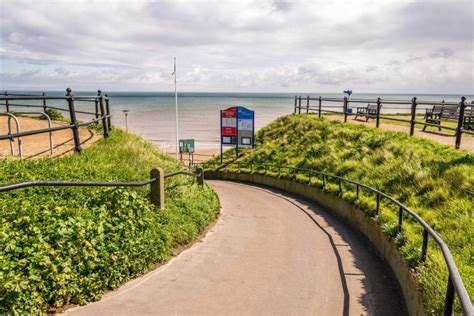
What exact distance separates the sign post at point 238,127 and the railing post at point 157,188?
57.3 feet

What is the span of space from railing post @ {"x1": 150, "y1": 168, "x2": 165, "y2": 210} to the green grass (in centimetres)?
486

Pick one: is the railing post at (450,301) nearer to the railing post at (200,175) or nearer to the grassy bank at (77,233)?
the grassy bank at (77,233)

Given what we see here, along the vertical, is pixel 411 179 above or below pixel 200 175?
above

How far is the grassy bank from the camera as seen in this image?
4457mm

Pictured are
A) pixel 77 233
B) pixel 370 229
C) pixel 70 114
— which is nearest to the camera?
pixel 77 233

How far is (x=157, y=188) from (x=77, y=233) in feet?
7.43

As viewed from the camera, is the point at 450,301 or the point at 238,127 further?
the point at 238,127

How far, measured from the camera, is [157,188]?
7281 millimetres

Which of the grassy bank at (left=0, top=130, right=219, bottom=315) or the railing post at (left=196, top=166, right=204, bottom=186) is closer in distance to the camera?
the grassy bank at (left=0, top=130, right=219, bottom=315)

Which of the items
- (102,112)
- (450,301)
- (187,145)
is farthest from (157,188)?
(187,145)

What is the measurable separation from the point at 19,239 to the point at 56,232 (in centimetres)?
49

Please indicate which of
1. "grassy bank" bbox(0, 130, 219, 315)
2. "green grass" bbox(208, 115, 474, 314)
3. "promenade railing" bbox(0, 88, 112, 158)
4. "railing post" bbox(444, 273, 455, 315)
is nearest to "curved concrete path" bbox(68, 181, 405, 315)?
"grassy bank" bbox(0, 130, 219, 315)

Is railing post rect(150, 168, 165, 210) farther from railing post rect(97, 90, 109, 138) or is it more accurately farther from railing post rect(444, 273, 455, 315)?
railing post rect(444, 273, 455, 315)

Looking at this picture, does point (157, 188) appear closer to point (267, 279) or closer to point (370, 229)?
point (267, 279)
